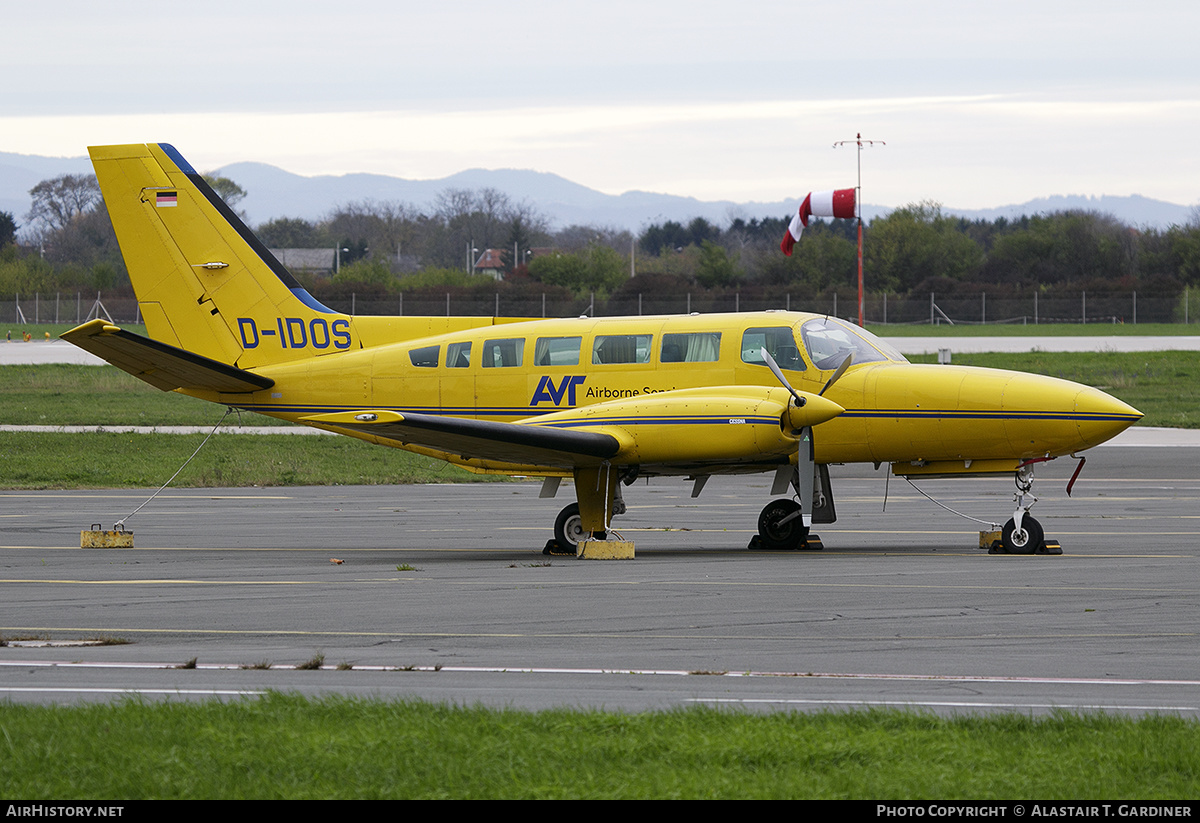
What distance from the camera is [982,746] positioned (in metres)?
6.61

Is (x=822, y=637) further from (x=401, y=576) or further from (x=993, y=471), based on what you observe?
(x=993, y=471)

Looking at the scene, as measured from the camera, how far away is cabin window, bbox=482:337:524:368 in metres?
17.6

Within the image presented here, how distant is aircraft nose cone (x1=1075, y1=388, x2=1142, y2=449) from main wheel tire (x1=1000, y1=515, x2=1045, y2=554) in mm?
1211

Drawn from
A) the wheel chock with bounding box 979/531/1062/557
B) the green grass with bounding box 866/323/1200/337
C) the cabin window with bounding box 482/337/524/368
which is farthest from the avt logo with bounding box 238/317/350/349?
the green grass with bounding box 866/323/1200/337

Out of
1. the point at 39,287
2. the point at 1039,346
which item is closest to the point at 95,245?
the point at 39,287

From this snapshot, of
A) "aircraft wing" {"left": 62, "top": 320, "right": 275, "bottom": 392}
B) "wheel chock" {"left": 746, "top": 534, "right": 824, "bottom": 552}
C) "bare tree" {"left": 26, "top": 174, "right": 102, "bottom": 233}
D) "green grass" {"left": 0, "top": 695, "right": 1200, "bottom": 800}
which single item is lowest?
"wheel chock" {"left": 746, "top": 534, "right": 824, "bottom": 552}

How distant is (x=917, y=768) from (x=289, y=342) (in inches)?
562

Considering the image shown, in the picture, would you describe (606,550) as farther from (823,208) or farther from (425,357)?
(823,208)

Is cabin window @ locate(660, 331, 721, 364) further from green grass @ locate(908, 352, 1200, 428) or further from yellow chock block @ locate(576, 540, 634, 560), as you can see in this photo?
green grass @ locate(908, 352, 1200, 428)

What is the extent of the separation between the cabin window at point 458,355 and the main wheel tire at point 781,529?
15.5 feet

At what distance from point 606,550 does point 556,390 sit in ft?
8.70
